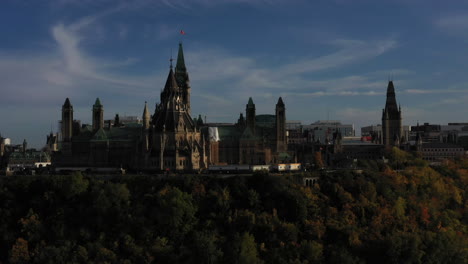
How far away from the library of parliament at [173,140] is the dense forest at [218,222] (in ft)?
64.2

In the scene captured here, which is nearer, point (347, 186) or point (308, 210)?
point (308, 210)

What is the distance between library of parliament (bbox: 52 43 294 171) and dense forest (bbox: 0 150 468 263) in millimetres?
19569

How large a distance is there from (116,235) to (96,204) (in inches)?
259

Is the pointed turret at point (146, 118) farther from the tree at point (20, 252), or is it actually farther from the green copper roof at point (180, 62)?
the tree at point (20, 252)

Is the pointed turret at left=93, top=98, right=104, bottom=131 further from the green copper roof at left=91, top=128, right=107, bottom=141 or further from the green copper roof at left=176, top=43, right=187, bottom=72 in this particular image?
the green copper roof at left=176, top=43, right=187, bottom=72

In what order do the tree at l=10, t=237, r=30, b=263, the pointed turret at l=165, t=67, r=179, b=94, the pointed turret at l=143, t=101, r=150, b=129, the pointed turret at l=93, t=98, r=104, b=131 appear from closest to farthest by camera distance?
the tree at l=10, t=237, r=30, b=263 → the pointed turret at l=143, t=101, r=150, b=129 → the pointed turret at l=165, t=67, r=179, b=94 → the pointed turret at l=93, t=98, r=104, b=131

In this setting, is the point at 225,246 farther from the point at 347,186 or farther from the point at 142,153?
the point at 142,153

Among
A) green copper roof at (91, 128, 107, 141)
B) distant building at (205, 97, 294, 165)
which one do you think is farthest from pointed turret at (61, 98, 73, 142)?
distant building at (205, 97, 294, 165)

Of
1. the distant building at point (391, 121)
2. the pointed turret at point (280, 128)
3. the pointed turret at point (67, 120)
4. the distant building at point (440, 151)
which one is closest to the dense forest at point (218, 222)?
the pointed turret at point (280, 128)

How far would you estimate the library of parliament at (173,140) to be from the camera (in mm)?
116562

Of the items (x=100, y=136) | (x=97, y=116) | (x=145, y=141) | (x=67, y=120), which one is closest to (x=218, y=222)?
(x=145, y=141)

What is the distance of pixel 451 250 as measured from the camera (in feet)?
275

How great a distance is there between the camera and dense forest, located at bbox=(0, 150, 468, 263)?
78250 mm

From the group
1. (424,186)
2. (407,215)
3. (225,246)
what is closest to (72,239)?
(225,246)
